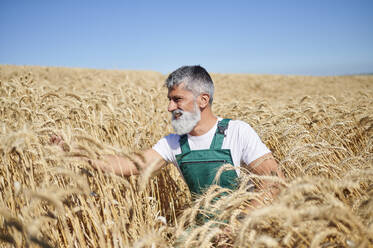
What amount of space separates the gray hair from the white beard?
0.48 feet

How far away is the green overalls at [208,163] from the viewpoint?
69.0 inches

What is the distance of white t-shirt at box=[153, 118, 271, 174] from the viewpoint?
172cm

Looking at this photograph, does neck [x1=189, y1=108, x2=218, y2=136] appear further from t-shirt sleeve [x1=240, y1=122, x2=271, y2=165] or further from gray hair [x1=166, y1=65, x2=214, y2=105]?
t-shirt sleeve [x1=240, y1=122, x2=271, y2=165]

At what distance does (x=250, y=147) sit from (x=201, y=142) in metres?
0.40

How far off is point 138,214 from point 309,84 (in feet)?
85.2

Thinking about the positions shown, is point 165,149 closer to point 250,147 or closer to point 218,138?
point 218,138

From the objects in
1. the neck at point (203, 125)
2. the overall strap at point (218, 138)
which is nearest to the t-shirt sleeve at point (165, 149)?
the neck at point (203, 125)

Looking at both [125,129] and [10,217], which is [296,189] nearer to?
[10,217]

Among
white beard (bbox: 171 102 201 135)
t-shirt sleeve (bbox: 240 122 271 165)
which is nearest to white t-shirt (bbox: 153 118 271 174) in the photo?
t-shirt sleeve (bbox: 240 122 271 165)

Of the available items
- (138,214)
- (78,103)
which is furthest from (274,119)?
(78,103)

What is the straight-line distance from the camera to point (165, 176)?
2.43 m

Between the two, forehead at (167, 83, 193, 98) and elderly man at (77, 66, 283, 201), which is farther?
→ forehead at (167, 83, 193, 98)

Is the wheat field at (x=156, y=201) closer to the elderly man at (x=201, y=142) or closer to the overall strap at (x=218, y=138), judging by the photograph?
the elderly man at (x=201, y=142)

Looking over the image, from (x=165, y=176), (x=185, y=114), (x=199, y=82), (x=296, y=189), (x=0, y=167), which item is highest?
(x=199, y=82)
